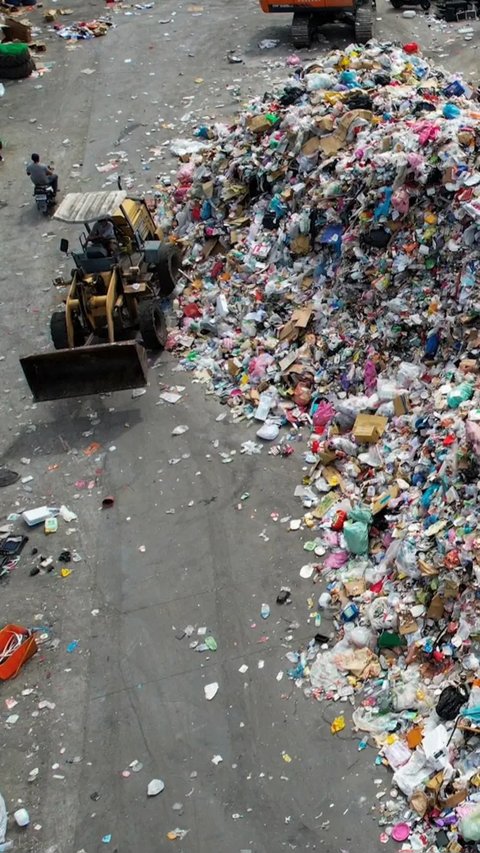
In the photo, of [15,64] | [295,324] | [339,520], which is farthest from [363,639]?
[15,64]

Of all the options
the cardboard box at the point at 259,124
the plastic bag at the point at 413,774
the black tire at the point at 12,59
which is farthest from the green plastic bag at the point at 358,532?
the black tire at the point at 12,59

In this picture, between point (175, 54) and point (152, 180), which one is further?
point (175, 54)

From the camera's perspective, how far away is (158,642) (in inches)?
272

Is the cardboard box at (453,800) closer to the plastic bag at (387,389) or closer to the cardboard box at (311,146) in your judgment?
the plastic bag at (387,389)

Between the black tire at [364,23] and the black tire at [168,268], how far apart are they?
368 inches

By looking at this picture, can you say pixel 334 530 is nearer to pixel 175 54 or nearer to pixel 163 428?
pixel 163 428

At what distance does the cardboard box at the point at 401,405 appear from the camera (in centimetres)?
798

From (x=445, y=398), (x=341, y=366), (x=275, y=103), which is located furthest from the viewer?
(x=275, y=103)

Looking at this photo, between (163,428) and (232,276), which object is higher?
(232,276)

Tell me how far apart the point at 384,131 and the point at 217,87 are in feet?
28.6

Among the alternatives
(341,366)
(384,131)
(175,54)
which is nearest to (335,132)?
(384,131)

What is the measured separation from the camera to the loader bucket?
9.15m

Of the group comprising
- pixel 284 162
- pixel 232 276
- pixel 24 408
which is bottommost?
pixel 24 408

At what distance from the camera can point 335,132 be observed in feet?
33.4
